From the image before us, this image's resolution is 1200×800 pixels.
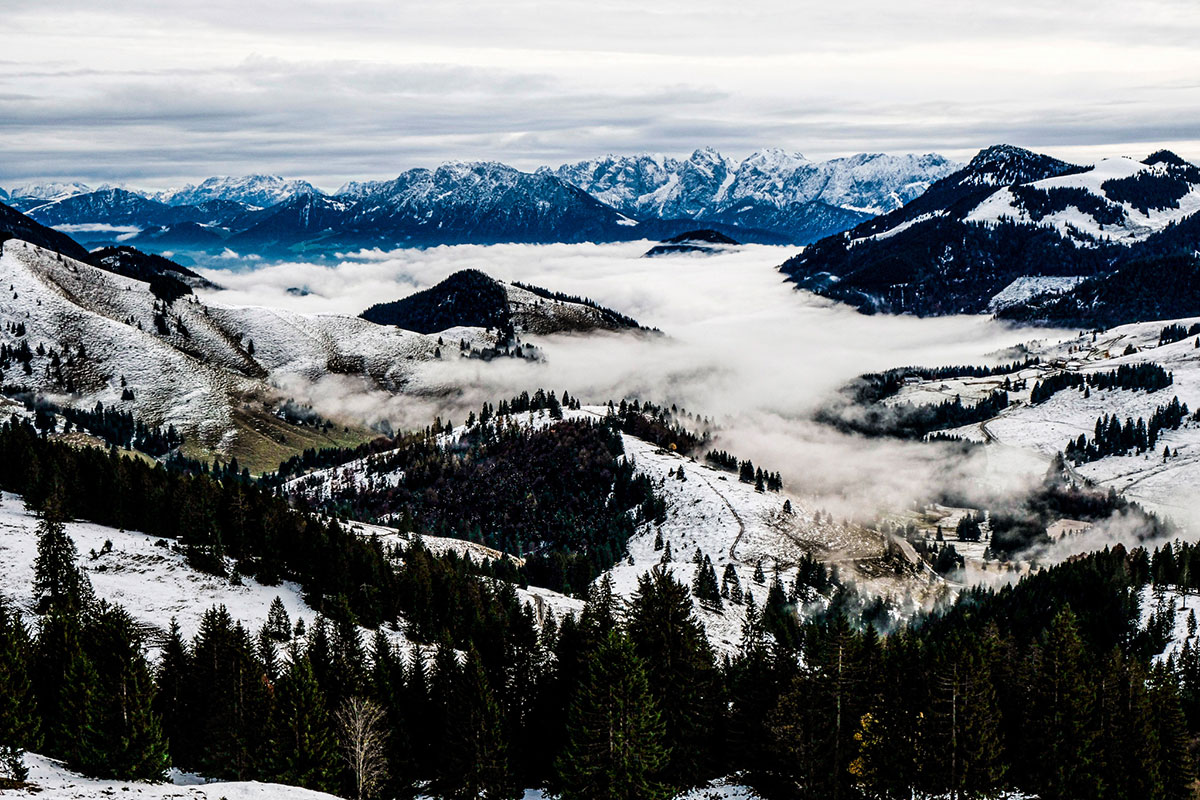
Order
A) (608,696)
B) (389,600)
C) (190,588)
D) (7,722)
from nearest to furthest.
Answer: (7,722) < (608,696) < (190,588) < (389,600)

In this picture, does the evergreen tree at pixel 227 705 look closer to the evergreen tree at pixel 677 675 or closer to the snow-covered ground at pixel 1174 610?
the evergreen tree at pixel 677 675

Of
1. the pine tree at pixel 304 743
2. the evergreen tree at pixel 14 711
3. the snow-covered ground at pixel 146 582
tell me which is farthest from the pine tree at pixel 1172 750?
the evergreen tree at pixel 14 711

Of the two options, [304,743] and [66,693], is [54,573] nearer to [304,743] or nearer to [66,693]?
[66,693]

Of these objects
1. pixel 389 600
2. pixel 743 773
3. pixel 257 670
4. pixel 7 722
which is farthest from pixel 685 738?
pixel 389 600

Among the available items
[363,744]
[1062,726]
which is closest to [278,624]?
[363,744]

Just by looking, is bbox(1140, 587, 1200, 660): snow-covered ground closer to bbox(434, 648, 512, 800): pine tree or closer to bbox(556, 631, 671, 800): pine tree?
bbox(556, 631, 671, 800): pine tree

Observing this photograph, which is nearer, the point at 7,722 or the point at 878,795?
the point at 7,722

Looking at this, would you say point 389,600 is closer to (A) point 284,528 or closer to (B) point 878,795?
(A) point 284,528
